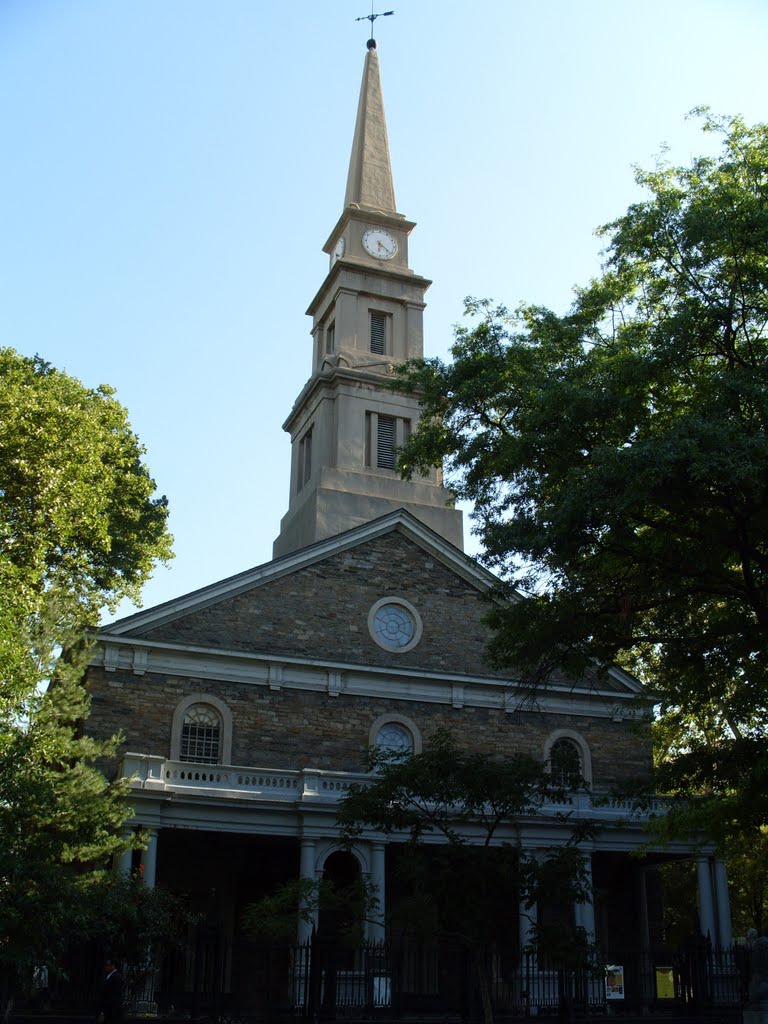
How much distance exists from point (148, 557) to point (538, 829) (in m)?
→ 16.2

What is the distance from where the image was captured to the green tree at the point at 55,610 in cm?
1655

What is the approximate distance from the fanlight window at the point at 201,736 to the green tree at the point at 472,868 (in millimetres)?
8730

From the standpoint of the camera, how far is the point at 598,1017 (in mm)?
20906

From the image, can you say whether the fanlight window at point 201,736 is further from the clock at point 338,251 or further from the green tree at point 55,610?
the clock at point 338,251

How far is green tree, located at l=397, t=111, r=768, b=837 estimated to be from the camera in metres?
15.5

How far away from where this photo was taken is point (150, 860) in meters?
23.6

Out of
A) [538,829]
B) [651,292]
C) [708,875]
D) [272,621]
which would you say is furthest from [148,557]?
[651,292]

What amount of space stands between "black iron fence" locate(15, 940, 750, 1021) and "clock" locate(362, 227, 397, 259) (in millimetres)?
A: 26659

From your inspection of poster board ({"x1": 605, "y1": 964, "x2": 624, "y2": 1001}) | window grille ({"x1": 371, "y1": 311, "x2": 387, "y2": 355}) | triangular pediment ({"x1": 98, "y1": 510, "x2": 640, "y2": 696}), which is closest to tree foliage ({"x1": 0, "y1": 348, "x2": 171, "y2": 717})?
triangular pediment ({"x1": 98, "y1": 510, "x2": 640, "y2": 696})

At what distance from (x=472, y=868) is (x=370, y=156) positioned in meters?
34.7

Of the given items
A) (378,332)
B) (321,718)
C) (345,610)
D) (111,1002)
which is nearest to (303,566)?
(345,610)

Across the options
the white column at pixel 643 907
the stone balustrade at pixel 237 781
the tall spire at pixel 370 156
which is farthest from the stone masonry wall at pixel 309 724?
the tall spire at pixel 370 156

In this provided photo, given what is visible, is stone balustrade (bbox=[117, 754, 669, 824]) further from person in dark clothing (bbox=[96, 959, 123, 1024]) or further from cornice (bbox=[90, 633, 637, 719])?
person in dark clothing (bbox=[96, 959, 123, 1024])

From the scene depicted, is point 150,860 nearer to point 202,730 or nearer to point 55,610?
point 202,730
